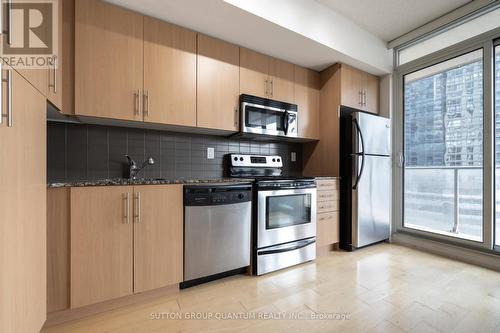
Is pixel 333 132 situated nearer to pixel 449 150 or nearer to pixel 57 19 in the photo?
pixel 449 150

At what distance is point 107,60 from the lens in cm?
175

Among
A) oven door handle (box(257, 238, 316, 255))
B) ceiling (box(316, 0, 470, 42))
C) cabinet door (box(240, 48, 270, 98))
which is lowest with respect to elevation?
oven door handle (box(257, 238, 316, 255))

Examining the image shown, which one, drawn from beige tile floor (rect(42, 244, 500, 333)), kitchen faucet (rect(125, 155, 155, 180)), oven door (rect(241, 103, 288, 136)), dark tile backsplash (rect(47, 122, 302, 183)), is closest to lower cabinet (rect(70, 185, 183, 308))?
beige tile floor (rect(42, 244, 500, 333))

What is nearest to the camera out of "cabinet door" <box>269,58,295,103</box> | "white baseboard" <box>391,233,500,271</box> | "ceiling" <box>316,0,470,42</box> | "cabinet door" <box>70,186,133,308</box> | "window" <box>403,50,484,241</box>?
"cabinet door" <box>70,186,133,308</box>

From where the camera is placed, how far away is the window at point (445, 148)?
253 centimetres

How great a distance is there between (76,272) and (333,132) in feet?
9.26

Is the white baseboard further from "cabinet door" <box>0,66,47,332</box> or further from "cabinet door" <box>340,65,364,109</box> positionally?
"cabinet door" <box>0,66,47,332</box>

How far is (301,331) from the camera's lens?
1378mm

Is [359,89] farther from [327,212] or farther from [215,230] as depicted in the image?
[215,230]

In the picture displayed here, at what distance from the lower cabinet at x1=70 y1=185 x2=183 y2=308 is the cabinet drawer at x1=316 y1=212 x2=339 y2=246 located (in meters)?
1.61

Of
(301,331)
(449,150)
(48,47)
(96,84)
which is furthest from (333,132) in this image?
(48,47)

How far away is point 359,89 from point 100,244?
3.28 metres

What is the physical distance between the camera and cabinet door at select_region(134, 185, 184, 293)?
64.3 inches

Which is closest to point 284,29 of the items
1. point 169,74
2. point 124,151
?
point 169,74
